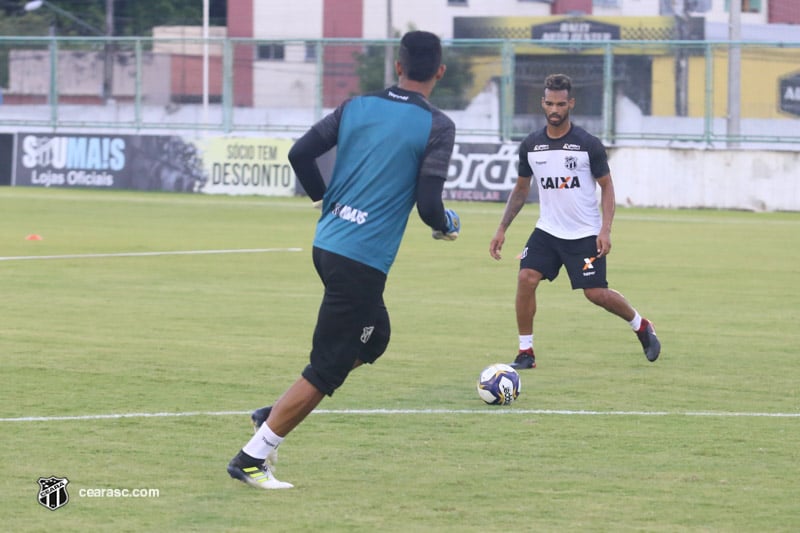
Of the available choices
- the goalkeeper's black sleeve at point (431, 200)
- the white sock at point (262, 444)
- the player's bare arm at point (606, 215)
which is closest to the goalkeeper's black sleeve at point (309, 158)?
the goalkeeper's black sleeve at point (431, 200)

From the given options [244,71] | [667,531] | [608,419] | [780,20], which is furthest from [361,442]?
[780,20]

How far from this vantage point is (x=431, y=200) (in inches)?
268

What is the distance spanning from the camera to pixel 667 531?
6270 mm

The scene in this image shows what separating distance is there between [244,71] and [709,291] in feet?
68.9

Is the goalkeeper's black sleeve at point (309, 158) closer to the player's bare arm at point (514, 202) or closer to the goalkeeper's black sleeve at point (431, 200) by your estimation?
the goalkeeper's black sleeve at point (431, 200)

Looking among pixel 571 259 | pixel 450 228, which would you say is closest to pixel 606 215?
pixel 571 259

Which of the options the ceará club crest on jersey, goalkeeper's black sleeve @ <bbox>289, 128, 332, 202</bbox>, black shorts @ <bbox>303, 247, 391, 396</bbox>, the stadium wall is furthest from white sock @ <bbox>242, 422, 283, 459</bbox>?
the stadium wall

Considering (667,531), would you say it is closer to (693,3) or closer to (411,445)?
(411,445)

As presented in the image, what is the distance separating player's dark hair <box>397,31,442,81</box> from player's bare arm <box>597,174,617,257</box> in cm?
391

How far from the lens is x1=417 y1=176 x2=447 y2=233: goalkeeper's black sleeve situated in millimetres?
6812

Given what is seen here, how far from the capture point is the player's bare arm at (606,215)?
10695 mm

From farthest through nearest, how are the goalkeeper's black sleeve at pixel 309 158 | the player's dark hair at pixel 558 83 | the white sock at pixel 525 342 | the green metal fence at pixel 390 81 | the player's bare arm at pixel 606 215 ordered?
the green metal fence at pixel 390 81 → the white sock at pixel 525 342 → the player's bare arm at pixel 606 215 → the player's dark hair at pixel 558 83 → the goalkeeper's black sleeve at pixel 309 158

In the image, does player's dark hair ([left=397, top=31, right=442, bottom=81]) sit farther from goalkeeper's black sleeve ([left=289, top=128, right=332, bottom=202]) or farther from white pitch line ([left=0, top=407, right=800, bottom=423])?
white pitch line ([left=0, top=407, right=800, bottom=423])

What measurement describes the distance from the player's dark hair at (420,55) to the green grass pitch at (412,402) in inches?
76.7
